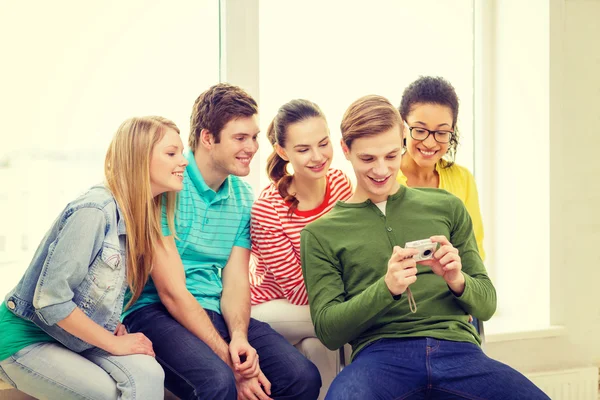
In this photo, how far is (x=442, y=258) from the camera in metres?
1.77

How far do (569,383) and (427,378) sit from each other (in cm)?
155

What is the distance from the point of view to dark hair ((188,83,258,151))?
7.22 feet

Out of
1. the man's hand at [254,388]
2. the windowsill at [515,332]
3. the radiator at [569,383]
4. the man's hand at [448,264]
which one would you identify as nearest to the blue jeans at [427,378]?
the man's hand at [448,264]

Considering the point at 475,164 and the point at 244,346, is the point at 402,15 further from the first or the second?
the point at 244,346

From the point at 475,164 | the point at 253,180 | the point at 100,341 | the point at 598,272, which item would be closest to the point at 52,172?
the point at 253,180

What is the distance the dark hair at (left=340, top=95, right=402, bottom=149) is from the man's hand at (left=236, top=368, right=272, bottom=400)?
28.6 inches

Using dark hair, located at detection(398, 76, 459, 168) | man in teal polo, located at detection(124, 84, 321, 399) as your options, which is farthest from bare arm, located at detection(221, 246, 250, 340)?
dark hair, located at detection(398, 76, 459, 168)

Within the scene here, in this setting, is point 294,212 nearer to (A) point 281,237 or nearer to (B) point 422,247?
(A) point 281,237

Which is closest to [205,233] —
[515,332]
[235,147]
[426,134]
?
[235,147]

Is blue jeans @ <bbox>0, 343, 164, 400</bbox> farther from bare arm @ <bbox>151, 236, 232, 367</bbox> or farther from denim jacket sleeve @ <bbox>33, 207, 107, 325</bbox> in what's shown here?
bare arm @ <bbox>151, 236, 232, 367</bbox>

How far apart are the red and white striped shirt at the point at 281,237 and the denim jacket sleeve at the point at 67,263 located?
0.59 metres

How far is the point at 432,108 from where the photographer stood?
2.41 meters

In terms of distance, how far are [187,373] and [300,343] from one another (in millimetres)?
507

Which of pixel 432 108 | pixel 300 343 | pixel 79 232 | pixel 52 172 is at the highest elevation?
pixel 432 108
